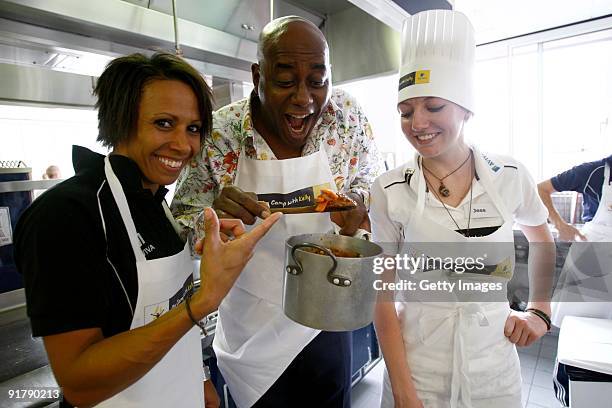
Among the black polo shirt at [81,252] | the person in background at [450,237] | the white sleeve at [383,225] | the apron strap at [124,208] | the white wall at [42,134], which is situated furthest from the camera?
the white wall at [42,134]

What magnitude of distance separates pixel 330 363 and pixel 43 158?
1.59 metres

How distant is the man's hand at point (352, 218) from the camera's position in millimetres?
1030

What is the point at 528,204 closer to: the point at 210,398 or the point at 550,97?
the point at 210,398

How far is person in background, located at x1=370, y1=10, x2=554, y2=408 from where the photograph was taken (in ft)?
3.23

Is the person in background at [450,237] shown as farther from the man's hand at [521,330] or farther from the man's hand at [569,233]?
the man's hand at [569,233]

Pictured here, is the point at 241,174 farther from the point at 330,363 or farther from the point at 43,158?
the point at 43,158

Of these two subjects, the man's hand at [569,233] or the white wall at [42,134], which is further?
the man's hand at [569,233]

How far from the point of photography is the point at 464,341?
0.97 meters

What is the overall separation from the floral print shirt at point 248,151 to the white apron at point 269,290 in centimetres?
4

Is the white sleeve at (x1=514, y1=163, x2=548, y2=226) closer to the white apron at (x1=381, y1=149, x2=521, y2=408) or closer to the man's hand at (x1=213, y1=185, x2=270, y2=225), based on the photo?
the white apron at (x1=381, y1=149, x2=521, y2=408)

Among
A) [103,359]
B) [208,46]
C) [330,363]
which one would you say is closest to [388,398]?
[330,363]

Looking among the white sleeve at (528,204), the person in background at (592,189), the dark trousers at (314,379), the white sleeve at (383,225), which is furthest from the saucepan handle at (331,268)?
A: the person in background at (592,189)

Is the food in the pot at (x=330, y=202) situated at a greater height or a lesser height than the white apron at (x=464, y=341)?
greater

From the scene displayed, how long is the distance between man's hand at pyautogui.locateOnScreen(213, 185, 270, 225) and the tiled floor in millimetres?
2103
